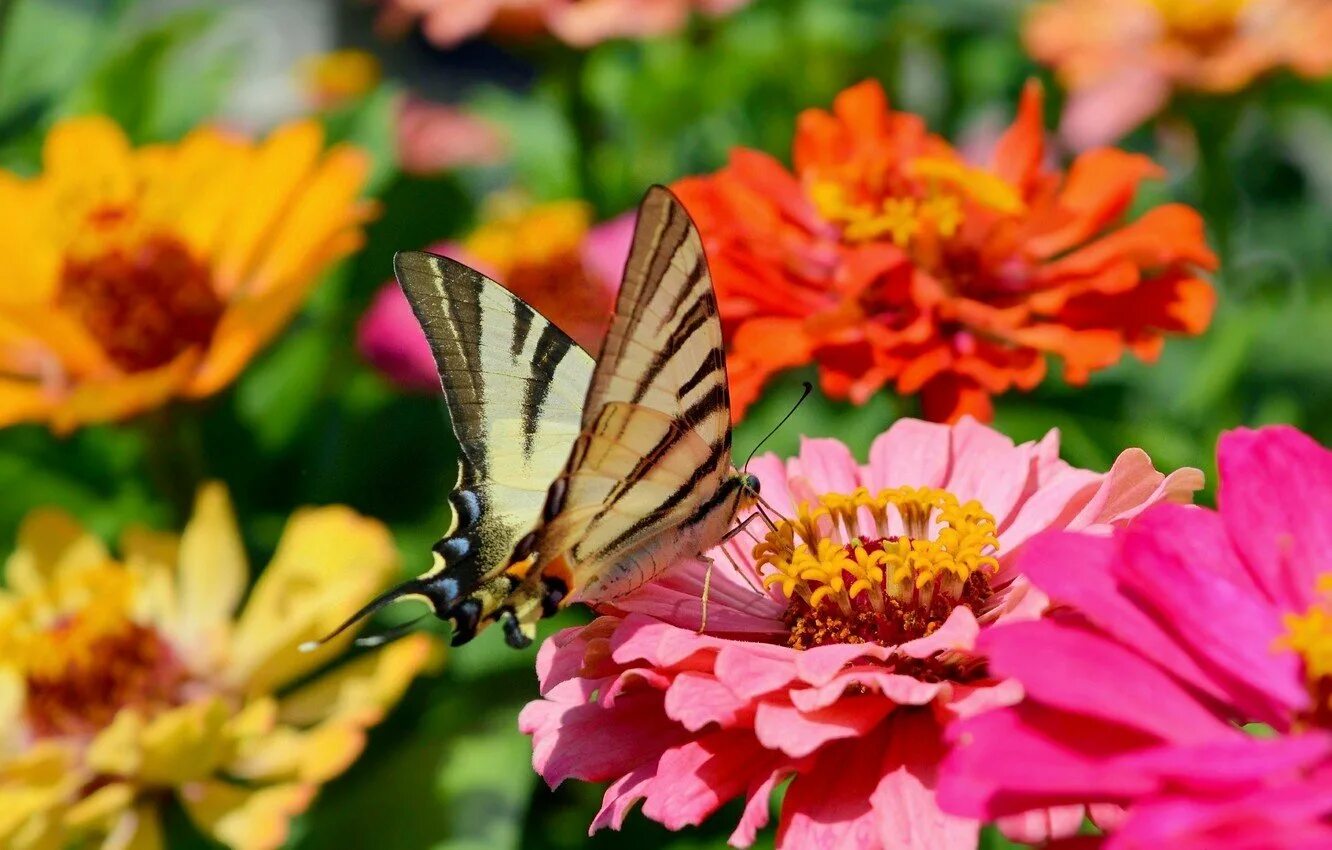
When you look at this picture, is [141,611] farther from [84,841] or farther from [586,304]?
[586,304]

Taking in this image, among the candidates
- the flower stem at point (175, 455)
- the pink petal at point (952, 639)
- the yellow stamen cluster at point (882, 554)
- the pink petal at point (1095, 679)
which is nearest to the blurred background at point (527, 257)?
the flower stem at point (175, 455)

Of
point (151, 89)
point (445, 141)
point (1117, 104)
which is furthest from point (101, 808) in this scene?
point (445, 141)

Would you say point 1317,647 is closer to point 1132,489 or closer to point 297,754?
point 1132,489

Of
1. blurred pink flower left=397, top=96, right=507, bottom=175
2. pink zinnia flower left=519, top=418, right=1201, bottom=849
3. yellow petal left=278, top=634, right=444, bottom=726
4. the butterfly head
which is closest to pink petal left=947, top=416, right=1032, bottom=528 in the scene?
pink zinnia flower left=519, top=418, right=1201, bottom=849

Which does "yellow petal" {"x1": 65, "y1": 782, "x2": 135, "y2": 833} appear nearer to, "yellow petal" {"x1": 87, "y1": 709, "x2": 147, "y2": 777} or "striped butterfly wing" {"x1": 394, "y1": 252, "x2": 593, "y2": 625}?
"yellow petal" {"x1": 87, "y1": 709, "x2": 147, "y2": 777}

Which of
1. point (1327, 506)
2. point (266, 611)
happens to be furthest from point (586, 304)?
point (1327, 506)

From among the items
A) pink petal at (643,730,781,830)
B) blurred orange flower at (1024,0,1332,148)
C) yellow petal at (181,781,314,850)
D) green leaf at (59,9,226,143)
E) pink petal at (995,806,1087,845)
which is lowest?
yellow petal at (181,781,314,850)

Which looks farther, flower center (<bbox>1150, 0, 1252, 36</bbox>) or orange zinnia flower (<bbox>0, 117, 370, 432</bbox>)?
flower center (<bbox>1150, 0, 1252, 36</bbox>)
